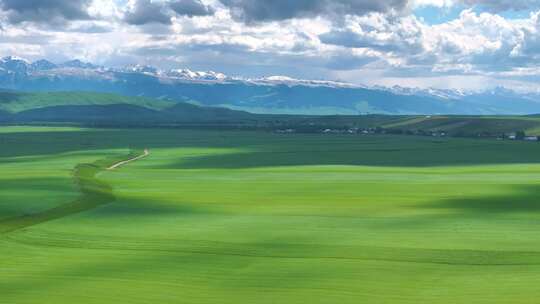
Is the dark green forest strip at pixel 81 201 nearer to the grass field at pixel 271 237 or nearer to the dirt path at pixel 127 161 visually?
the grass field at pixel 271 237

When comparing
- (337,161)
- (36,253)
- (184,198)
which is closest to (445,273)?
(36,253)

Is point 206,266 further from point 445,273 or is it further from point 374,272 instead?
point 445,273

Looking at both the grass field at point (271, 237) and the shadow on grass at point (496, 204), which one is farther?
the shadow on grass at point (496, 204)

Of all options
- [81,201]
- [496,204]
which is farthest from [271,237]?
[81,201]

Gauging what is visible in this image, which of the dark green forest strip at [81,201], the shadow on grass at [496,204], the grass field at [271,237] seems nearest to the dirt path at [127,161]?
the dark green forest strip at [81,201]

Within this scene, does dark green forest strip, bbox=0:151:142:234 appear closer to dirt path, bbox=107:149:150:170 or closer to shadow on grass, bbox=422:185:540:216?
dirt path, bbox=107:149:150:170

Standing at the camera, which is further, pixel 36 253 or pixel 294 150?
pixel 294 150

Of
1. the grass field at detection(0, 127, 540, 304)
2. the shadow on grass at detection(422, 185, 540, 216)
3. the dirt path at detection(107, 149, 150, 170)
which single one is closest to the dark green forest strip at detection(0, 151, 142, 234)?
the grass field at detection(0, 127, 540, 304)
